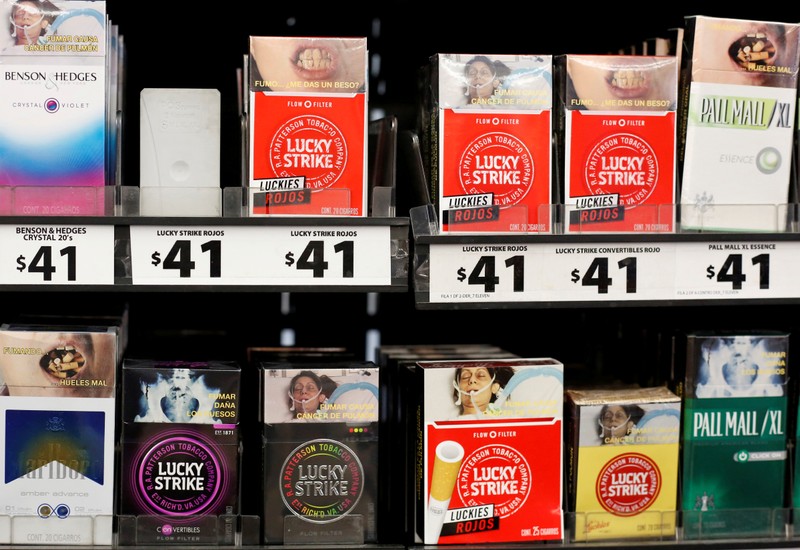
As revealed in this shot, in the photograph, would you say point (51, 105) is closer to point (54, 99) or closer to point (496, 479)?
point (54, 99)

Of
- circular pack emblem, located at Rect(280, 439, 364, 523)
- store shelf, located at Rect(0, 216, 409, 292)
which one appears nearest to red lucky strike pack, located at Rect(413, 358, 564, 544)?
circular pack emblem, located at Rect(280, 439, 364, 523)

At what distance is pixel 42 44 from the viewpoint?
1.35 metres

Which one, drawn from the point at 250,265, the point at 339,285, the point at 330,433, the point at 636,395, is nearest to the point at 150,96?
the point at 250,265

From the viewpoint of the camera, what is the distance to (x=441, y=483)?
1441 millimetres

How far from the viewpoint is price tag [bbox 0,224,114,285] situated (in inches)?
51.9

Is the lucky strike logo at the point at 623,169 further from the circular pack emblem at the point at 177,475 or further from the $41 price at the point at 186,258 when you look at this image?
the circular pack emblem at the point at 177,475

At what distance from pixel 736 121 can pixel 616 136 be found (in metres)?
0.20

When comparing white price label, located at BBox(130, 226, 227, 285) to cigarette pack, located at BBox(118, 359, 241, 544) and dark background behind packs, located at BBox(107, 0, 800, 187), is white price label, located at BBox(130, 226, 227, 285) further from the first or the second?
dark background behind packs, located at BBox(107, 0, 800, 187)

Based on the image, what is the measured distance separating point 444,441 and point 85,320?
65 centimetres

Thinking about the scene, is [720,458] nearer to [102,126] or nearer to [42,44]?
[102,126]

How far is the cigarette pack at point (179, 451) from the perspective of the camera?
1401 mm

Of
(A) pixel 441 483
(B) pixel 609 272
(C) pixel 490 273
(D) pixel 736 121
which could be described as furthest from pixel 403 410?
(D) pixel 736 121

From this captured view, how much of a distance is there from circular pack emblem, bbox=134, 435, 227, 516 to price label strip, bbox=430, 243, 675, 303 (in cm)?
43

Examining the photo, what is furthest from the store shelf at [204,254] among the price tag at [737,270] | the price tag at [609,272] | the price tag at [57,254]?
the price tag at [737,270]
